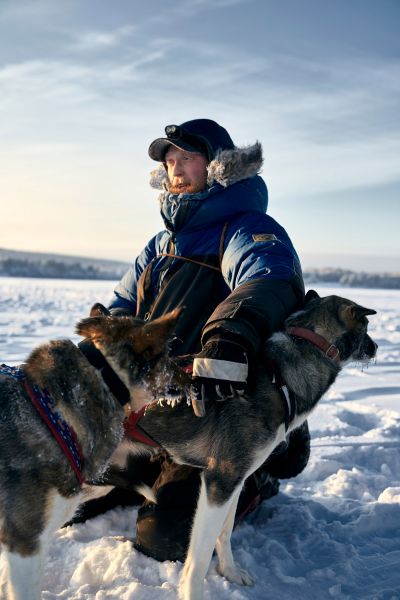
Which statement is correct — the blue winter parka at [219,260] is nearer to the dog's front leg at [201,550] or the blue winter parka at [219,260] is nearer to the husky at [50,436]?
the husky at [50,436]

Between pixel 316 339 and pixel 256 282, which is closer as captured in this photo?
pixel 256 282

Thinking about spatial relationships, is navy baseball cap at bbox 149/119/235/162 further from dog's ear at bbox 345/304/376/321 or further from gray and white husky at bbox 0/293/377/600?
dog's ear at bbox 345/304/376/321

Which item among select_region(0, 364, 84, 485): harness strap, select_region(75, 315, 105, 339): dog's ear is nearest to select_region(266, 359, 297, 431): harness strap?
select_region(75, 315, 105, 339): dog's ear

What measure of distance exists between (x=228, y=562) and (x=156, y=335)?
1.51 metres

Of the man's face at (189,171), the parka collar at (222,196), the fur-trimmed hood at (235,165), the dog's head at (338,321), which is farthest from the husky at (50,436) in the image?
the man's face at (189,171)

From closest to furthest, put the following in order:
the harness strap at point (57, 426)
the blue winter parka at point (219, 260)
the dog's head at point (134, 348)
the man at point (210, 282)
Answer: the harness strap at point (57, 426)
the dog's head at point (134, 348)
the man at point (210, 282)
the blue winter parka at point (219, 260)

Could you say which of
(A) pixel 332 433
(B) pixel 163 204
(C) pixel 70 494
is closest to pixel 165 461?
(C) pixel 70 494

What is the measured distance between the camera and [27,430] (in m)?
2.61

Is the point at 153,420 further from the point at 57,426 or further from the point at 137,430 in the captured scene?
the point at 57,426

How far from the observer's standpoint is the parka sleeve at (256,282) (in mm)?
2971

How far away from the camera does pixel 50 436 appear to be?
8.64ft

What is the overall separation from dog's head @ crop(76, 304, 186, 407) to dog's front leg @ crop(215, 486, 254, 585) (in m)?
0.88

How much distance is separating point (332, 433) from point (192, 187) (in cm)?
324

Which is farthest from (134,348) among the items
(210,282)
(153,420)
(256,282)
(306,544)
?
(306,544)
